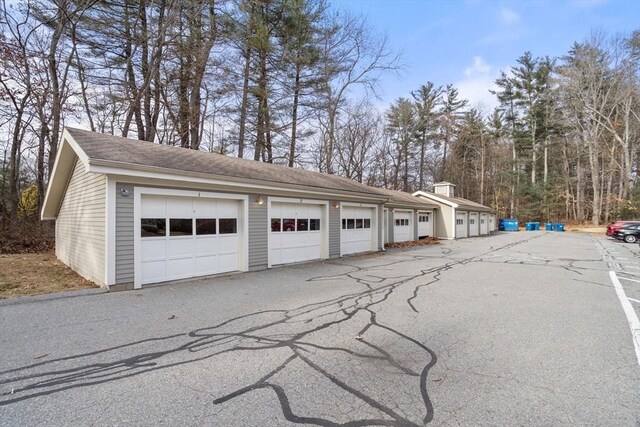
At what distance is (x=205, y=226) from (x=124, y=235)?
1862mm

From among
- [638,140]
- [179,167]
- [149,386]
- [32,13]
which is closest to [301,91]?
[32,13]

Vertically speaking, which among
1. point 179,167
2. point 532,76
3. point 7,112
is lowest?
point 179,167

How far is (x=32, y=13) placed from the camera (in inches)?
507

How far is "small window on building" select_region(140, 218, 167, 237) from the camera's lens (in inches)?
268

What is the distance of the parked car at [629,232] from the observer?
739 inches

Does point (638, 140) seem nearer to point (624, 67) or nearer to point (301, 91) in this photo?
point (624, 67)

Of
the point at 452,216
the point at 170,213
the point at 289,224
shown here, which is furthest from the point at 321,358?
the point at 452,216

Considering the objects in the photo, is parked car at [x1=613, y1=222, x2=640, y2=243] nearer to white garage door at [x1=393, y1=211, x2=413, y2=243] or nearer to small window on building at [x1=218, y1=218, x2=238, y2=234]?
white garage door at [x1=393, y1=211, x2=413, y2=243]

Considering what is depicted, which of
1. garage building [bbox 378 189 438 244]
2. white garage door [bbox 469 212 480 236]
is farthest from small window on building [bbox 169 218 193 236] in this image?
white garage door [bbox 469 212 480 236]

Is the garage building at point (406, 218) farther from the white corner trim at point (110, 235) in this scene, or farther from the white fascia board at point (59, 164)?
the white fascia board at point (59, 164)

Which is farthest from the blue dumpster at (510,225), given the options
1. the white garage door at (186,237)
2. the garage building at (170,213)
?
the white garage door at (186,237)

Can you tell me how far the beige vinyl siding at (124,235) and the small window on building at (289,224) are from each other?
4363 millimetres

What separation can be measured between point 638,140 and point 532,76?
11.5 m

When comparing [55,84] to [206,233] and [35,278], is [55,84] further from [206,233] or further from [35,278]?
[206,233]
